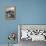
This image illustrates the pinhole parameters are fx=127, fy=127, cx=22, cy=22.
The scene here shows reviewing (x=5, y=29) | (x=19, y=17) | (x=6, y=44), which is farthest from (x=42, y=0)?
(x=6, y=44)

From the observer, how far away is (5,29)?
2666 millimetres

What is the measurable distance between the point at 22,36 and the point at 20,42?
0.13 meters

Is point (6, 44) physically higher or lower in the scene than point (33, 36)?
lower

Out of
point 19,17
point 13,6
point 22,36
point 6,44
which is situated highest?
point 13,6

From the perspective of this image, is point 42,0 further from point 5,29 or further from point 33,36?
point 5,29

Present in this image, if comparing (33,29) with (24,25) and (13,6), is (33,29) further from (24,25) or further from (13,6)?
(13,6)

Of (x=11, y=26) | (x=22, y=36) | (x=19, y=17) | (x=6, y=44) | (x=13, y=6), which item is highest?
(x=13, y=6)

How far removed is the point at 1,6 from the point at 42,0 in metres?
0.88

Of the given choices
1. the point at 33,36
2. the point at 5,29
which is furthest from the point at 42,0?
the point at 5,29

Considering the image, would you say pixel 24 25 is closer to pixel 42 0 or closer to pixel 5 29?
pixel 5 29

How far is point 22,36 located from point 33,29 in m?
0.27

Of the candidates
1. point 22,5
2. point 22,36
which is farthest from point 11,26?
point 22,5

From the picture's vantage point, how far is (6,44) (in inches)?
103

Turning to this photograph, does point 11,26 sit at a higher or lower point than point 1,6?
lower
